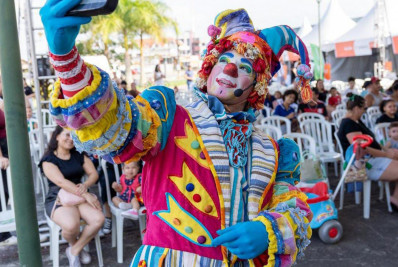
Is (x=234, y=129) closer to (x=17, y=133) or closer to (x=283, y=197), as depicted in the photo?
(x=283, y=197)

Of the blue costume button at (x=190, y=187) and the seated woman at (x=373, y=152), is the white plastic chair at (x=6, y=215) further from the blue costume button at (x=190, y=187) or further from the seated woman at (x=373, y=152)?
the seated woman at (x=373, y=152)

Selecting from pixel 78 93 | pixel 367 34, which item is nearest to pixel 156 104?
pixel 78 93

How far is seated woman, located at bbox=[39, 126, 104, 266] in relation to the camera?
3.36m

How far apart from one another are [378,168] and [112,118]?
4.00m

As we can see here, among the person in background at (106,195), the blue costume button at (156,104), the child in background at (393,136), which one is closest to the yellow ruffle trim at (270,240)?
the blue costume button at (156,104)

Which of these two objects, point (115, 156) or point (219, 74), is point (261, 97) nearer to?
point (219, 74)

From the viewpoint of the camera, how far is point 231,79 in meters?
1.43

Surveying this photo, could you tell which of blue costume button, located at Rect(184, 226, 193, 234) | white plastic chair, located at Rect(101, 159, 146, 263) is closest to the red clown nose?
blue costume button, located at Rect(184, 226, 193, 234)

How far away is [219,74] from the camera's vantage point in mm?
1450

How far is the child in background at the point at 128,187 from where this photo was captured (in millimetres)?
3746

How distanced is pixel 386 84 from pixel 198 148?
12.9 m

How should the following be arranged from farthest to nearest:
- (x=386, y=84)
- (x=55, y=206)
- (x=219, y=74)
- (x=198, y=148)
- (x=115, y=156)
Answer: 1. (x=386, y=84)
2. (x=55, y=206)
3. (x=219, y=74)
4. (x=198, y=148)
5. (x=115, y=156)

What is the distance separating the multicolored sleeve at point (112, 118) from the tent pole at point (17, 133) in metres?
0.37

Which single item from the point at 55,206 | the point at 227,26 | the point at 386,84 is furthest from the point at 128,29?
the point at 227,26
